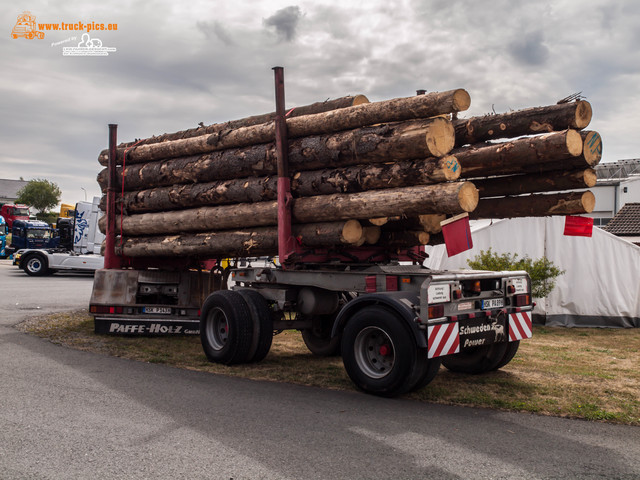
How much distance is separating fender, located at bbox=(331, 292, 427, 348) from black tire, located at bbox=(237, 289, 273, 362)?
1.49 metres

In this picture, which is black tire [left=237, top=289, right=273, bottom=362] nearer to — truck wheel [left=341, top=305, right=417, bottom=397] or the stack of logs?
the stack of logs

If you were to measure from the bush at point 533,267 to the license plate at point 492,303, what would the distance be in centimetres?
644

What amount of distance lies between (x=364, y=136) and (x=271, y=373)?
10.8 feet

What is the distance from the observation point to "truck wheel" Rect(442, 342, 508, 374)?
25.9 ft

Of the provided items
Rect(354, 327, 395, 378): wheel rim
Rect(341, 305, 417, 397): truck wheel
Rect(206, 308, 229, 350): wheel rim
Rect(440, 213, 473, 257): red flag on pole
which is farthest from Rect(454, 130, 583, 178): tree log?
Rect(206, 308, 229, 350): wheel rim

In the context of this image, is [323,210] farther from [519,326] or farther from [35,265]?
[35,265]

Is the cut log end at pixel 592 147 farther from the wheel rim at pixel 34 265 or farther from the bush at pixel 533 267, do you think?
the wheel rim at pixel 34 265

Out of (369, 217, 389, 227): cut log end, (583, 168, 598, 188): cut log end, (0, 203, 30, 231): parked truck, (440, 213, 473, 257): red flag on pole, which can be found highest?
(0, 203, 30, 231): parked truck

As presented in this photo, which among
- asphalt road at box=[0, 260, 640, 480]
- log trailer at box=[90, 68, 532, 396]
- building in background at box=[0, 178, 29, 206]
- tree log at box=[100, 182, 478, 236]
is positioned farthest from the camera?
building in background at box=[0, 178, 29, 206]

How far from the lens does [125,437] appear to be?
5035 millimetres

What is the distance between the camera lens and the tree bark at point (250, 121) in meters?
8.44

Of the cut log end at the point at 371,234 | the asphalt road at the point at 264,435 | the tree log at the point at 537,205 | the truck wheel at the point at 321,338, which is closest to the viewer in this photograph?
the asphalt road at the point at 264,435

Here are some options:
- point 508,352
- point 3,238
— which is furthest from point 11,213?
point 508,352

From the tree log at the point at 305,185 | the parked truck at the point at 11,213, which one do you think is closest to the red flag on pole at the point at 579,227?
the tree log at the point at 305,185
